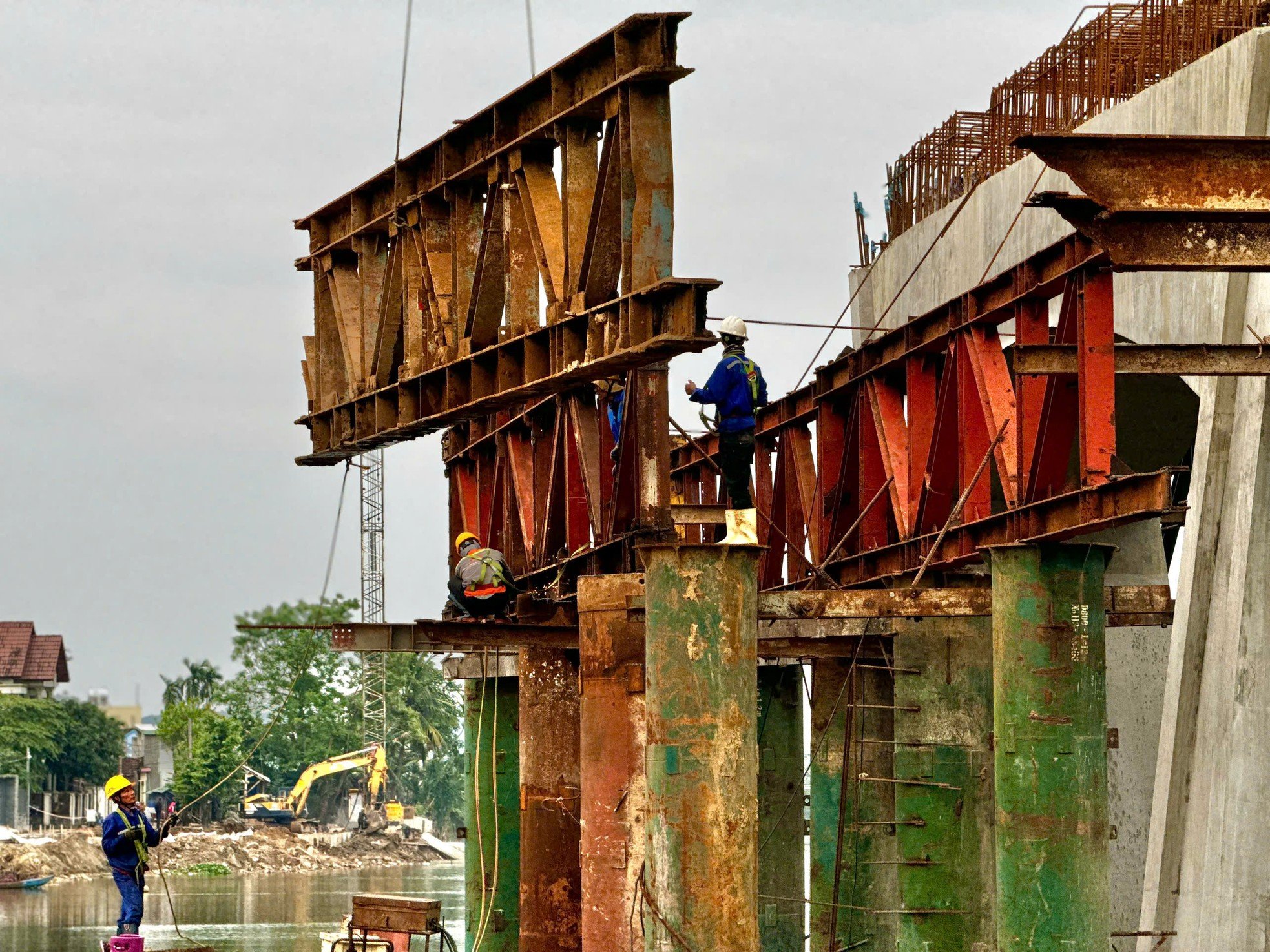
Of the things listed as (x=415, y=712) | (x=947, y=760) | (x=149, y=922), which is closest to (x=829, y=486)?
(x=947, y=760)

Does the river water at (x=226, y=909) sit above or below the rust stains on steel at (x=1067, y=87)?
below

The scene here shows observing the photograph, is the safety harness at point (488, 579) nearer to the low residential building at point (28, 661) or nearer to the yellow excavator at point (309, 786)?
the yellow excavator at point (309, 786)

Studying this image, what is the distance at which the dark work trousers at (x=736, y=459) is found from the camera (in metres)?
18.0

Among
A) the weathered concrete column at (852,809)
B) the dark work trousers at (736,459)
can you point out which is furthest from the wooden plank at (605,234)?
the weathered concrete column at (852,809)

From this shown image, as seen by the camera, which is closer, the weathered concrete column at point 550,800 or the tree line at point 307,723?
Result: the weathered concrete column at point 550,800

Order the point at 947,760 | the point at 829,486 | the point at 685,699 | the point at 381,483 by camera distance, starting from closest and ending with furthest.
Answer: the point at 685,699
the point at 947,760
the point at 829,486
the point at 381,483

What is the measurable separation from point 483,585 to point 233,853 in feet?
308

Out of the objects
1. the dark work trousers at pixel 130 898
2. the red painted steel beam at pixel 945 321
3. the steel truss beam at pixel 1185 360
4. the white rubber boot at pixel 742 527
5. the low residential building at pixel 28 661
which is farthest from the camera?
the low residential building at pixel 28 661

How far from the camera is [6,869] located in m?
97.3

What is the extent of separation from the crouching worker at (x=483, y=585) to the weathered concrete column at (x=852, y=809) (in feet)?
13.6

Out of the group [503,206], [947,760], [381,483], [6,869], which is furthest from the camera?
[381,483]

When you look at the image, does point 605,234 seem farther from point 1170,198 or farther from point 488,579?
point 1170,198

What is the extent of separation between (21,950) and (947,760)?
41.1 m

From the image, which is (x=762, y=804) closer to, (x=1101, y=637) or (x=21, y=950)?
(x=1101, y=637)
